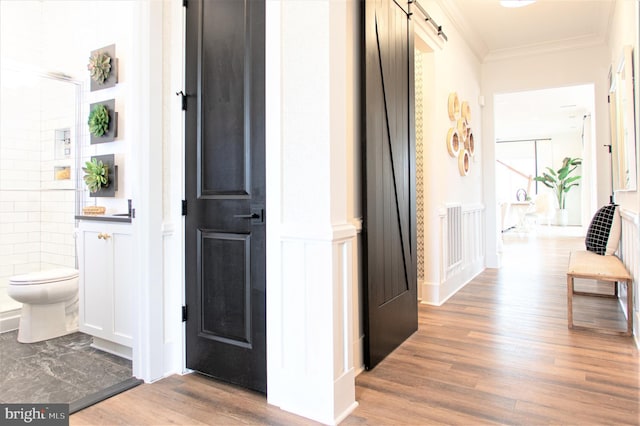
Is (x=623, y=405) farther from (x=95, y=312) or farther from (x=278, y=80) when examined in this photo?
(x=95, y=312)

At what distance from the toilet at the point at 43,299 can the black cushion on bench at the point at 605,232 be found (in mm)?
4595

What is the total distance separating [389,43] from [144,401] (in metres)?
2.56

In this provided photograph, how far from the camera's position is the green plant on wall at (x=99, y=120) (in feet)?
10.2

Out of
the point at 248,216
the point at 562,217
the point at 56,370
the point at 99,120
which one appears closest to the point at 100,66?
the point at 99,120

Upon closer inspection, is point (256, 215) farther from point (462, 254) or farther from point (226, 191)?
point (462, 254)

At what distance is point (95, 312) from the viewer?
2.74m

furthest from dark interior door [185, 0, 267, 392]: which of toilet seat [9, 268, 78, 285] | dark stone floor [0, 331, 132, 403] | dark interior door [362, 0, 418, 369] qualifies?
toilet seat [9, 268, 78, 285]

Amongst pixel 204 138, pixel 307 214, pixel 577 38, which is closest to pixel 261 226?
pixel 307 214

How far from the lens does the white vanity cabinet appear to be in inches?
101

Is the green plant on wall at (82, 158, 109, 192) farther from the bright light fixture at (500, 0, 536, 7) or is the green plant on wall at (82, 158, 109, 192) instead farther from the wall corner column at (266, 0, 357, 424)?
the bright light fixture at (500, 0, 536, 7)

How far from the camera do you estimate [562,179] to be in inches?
467

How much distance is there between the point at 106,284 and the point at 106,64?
1.74 metres

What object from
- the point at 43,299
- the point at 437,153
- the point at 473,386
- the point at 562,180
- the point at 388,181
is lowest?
the point at 473,386

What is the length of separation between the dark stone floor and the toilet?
0.09 m
